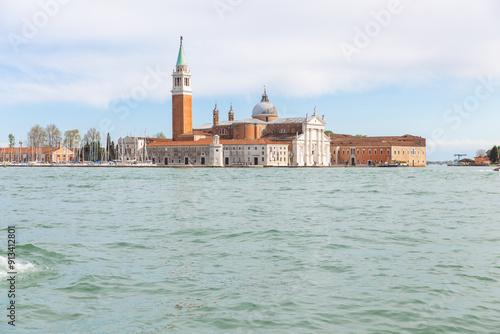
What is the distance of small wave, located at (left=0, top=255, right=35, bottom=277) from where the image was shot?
660 cm

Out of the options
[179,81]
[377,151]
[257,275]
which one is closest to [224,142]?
[179,81]

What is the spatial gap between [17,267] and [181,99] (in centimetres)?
7409

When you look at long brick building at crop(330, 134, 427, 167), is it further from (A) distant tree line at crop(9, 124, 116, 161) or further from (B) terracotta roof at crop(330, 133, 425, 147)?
(A) distant tree line at crop(9, 124, 116, 161)

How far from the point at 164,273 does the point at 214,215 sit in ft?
22.6

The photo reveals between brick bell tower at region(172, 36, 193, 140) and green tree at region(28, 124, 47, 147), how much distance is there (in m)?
25.5

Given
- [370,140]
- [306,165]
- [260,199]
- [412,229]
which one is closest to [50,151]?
[306,165]

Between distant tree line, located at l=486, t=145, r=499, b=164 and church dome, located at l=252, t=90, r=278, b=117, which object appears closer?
church dome, located at l=252, t=90, r=278, b=117

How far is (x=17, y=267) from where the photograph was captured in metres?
6.74

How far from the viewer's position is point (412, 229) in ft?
35.3

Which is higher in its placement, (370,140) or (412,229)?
(370,140)

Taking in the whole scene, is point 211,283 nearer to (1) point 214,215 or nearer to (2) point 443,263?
(2) point 443,263

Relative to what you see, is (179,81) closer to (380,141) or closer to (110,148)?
(110,148)

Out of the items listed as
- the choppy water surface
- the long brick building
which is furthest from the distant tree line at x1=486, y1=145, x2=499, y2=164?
the choppy water surface

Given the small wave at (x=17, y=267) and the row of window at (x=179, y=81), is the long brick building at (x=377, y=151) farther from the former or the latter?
the small wave at (x=17, y=267)
